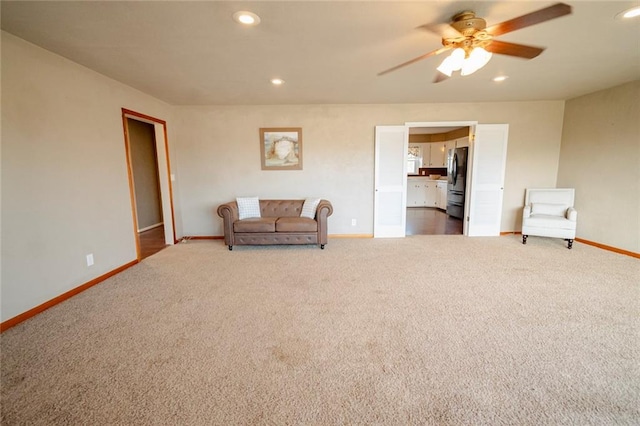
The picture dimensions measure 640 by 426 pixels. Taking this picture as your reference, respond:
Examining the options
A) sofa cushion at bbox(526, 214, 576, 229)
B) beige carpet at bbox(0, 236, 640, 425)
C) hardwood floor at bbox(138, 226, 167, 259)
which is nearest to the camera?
beige carpet at bbox(0, 236, 640, 425)

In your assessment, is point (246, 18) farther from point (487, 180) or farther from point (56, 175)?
point (487, 180)

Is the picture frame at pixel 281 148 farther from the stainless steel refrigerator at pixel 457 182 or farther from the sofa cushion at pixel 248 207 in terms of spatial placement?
the stainless steel refrigerator at pixel 457 182

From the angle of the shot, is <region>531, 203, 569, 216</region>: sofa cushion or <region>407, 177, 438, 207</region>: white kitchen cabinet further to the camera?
<region>407, 177, 438, 207</region>: white kitchen cabinet

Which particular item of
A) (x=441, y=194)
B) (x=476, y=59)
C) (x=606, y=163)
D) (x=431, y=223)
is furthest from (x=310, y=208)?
(x=441, y=194)

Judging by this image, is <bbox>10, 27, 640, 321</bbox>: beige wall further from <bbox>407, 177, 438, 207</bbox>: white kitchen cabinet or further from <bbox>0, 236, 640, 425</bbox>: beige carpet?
<bbox>407, 177, 438, 207</bbox>: white kitchen cabinet

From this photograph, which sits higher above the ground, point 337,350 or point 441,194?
point 441,194

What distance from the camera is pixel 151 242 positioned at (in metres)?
4.89

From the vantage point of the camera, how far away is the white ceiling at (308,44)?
1.90 m

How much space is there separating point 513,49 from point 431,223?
15.0 feet

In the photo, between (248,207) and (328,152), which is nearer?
(248,207)

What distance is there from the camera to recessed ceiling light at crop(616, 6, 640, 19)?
1.95 metres

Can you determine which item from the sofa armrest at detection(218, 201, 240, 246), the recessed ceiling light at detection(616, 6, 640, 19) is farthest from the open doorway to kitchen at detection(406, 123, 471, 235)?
the recessed ceiling light at detection(616, 6, 640, 19)

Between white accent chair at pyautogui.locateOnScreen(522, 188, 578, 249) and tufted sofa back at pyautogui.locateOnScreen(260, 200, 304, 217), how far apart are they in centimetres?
379

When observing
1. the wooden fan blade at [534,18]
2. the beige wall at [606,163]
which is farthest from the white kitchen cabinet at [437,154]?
the wooden fan blade at [534,18]
